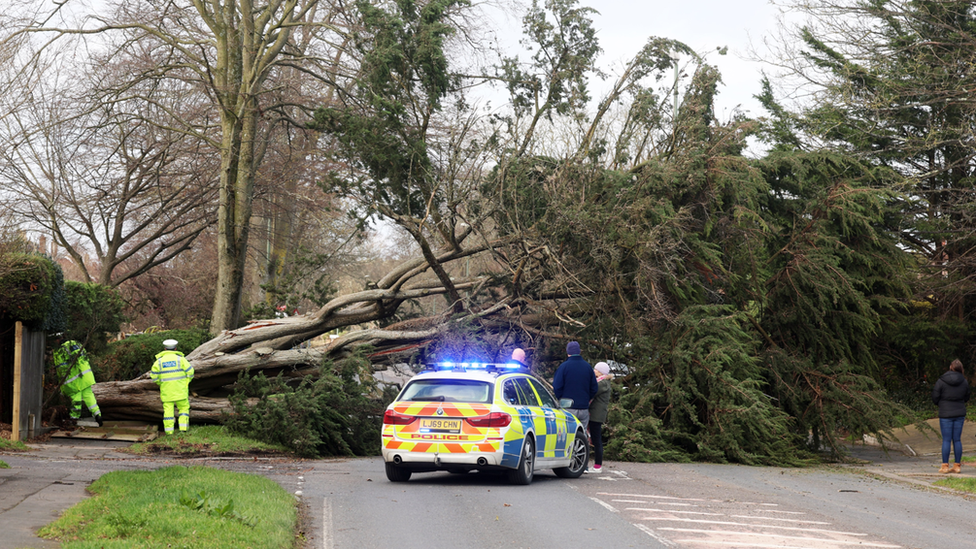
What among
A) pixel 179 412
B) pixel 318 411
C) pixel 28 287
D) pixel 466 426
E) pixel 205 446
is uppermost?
pixel 28 287

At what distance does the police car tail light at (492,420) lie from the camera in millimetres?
11594

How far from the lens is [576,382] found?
45.6 ft

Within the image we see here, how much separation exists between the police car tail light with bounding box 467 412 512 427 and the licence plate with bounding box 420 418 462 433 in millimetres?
179

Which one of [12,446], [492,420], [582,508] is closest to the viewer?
[582,508]

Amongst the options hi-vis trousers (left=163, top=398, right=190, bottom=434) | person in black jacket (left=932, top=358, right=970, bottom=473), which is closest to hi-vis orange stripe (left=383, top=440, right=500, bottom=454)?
hi-vis trousers (left=163, top=398, right=190, bottom=434)

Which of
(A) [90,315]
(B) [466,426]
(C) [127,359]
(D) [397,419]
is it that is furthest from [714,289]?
(A) [90,315]

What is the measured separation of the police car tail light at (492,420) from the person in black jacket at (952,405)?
8.76m

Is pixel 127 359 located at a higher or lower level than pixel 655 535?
higher

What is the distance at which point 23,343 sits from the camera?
15945 millimetres

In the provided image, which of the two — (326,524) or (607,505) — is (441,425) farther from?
(326,524)

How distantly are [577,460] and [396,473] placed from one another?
119 inches

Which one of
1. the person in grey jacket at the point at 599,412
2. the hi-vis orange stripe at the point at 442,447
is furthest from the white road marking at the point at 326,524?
the person in grey jacket at the point at 599,412

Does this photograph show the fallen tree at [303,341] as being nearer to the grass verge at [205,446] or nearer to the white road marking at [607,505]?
the grass verge at [205,446]

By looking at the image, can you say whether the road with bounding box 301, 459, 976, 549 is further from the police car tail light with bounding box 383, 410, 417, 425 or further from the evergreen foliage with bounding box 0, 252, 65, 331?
the evergreen foliage with bounding box 0, 252, 65, 331
